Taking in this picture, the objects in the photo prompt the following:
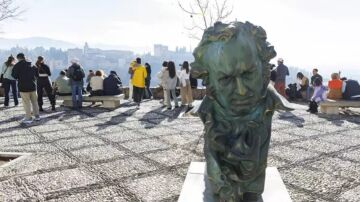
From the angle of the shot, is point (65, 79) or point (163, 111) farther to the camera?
point (65, 79)

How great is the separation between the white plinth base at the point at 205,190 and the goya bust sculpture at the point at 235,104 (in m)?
0.36

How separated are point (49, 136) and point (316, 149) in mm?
5391

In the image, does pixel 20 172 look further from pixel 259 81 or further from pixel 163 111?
pixel 163 111

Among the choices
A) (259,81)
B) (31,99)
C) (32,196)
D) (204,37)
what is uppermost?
(204,37)

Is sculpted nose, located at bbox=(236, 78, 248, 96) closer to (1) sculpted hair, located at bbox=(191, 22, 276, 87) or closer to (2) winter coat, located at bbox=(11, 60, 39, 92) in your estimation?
(1) sculpted hair, located at bbox=(191, 22, 276, 87)

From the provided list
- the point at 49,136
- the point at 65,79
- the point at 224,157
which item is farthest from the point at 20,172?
the point at 65,79

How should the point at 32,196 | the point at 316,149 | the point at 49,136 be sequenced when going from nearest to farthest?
the point at 32,196 → the point at 316,149 → the point at 49,136

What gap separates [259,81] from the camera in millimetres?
2482

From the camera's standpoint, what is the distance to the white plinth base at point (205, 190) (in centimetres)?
298

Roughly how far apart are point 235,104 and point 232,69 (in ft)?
0.95

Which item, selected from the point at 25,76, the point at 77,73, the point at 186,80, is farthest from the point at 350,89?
the point at 25,76

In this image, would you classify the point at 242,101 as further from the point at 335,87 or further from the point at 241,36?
the point at 335,87

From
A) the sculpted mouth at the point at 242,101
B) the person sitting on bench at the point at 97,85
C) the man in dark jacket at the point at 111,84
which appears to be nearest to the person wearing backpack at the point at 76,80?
the person sitting on bench at the point at 97,85

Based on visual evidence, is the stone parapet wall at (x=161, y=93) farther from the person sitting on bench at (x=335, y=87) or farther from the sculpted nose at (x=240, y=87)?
the sculpted nose at (x=240, y=87)
